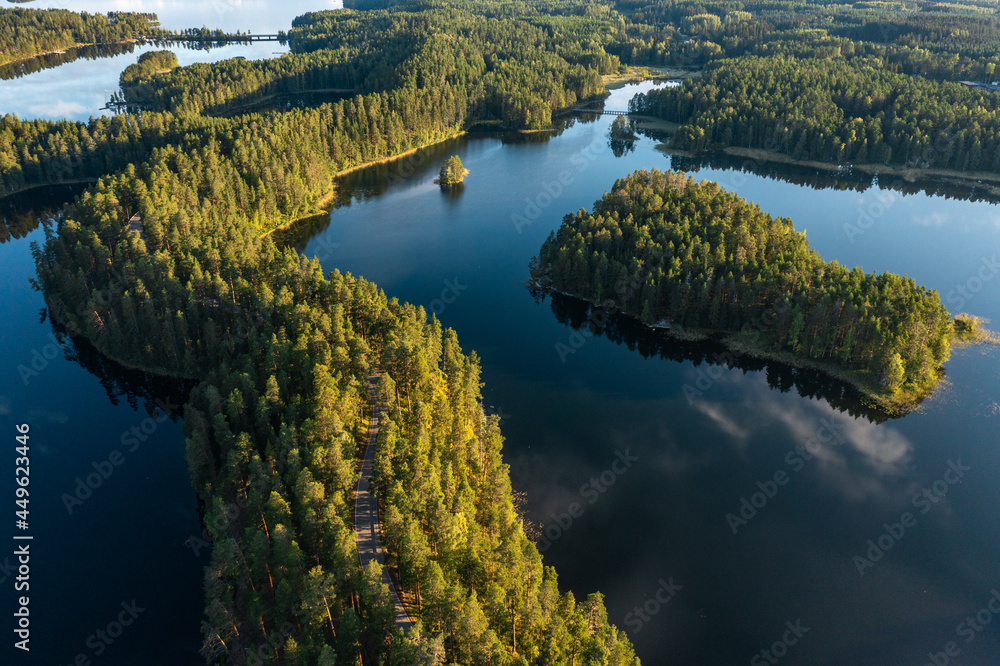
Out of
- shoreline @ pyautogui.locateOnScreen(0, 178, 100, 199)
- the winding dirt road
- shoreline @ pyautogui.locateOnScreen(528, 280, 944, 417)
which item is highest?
shoreline @ pyautogui.locateOnScreen(0, 178, 100, 199)

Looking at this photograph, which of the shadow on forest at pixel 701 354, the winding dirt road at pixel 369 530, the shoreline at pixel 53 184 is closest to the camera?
the winding dirt road at pixel 369 530

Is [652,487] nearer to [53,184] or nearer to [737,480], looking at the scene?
[737,480]

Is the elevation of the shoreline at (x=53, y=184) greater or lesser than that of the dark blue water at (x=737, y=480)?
greater

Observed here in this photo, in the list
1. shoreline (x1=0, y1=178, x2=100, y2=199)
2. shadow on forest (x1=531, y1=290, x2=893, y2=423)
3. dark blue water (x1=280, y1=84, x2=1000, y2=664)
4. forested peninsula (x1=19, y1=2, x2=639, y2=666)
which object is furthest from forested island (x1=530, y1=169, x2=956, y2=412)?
shoreline (x1=0, y1=178, x2=100, y2=199)

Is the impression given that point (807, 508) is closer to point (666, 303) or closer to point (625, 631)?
point (625, 631)

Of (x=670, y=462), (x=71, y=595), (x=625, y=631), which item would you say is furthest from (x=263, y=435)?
(x=670, y=462)

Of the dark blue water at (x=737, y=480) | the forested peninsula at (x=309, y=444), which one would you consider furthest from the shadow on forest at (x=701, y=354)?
the forested peninsula at (x=309, y=444)

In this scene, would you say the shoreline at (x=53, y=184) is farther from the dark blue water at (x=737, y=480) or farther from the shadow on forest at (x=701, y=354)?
the shadow on forest at (x=701, y=354)

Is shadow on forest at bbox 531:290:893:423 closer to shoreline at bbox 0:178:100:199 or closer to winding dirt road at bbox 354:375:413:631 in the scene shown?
winding dirt road at bbox 354:375:413:631
